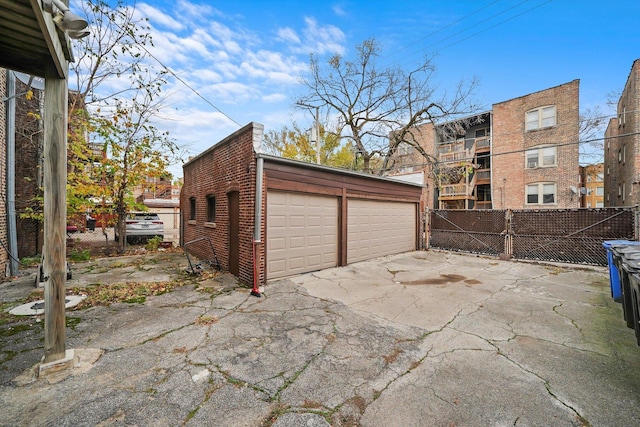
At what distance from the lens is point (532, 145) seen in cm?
1859

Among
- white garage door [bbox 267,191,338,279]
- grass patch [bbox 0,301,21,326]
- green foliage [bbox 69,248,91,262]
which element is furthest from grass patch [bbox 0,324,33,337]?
green foliage [bbox 69,248,91,262]

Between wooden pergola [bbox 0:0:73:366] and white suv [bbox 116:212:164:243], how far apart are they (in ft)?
34.7

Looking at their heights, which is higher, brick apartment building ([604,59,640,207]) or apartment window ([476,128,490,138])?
apartment window ([476,128,490,138])

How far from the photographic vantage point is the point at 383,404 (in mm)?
2316

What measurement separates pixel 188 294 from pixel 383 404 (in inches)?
174

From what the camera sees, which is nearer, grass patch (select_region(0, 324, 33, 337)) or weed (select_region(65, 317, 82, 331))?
grass patch (select_region(0, 324, 33, 337))

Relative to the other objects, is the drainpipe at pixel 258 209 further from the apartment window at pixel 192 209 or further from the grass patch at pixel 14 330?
the apartment window at pixel 192 209

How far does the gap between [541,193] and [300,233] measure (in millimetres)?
19554

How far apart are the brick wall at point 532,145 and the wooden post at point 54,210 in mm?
20538

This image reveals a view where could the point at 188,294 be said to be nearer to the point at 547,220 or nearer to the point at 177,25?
the point at 177,25

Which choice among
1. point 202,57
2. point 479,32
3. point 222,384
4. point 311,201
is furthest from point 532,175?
point 222,384

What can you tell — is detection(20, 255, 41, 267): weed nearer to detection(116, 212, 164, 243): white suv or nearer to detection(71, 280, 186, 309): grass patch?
detection(116, 212, 164, 243): white suv

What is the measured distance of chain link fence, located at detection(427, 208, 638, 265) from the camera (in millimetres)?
7840

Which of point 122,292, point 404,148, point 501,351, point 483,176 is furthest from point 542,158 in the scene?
point 122,292
